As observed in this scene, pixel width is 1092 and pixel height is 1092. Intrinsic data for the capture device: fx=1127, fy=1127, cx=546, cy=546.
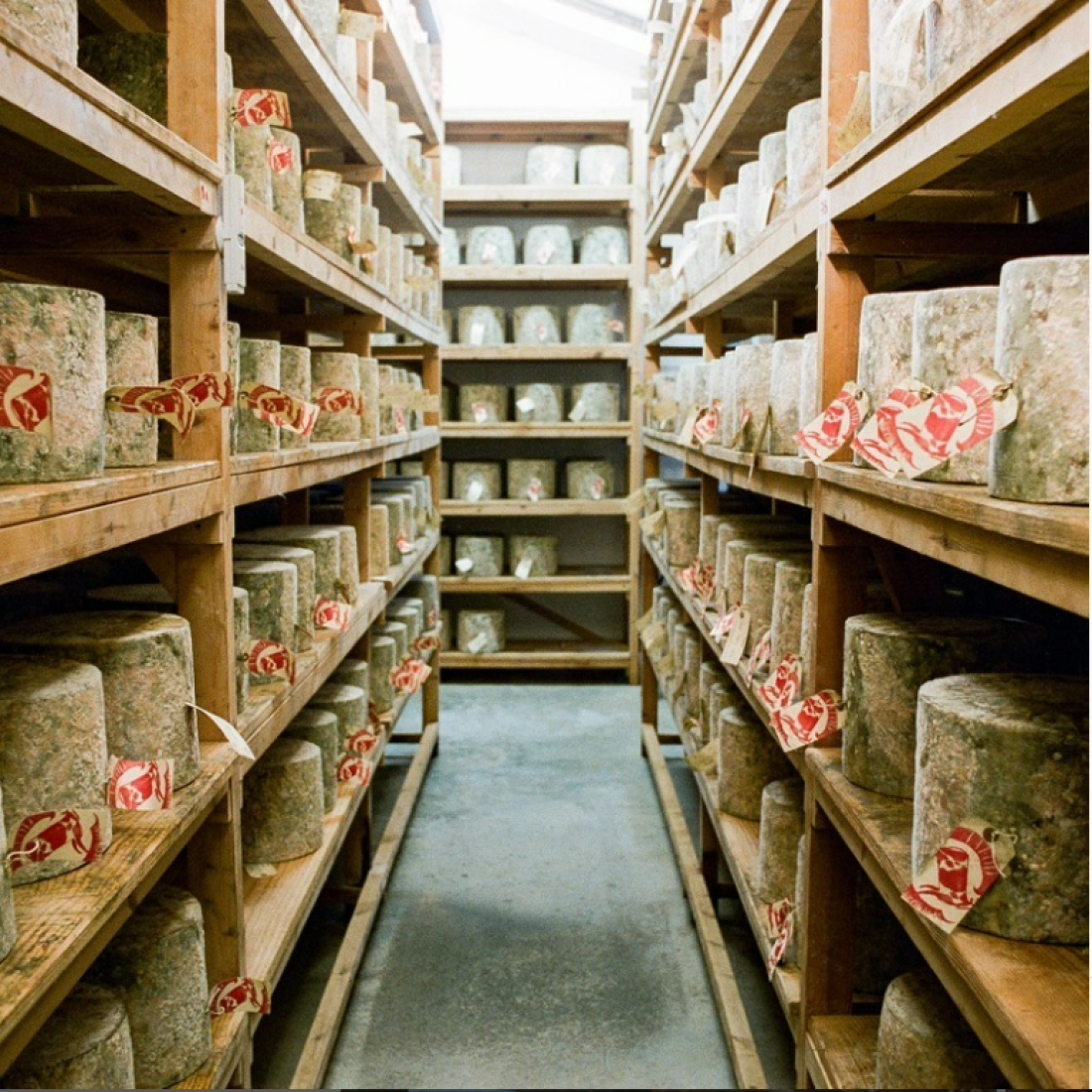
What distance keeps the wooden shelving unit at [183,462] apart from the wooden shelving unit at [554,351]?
267 cm

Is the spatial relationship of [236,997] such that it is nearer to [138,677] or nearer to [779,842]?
[138,677]

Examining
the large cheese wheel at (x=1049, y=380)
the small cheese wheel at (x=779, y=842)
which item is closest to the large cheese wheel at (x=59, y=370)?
the large cheese wheel at (x=1049, y=380)

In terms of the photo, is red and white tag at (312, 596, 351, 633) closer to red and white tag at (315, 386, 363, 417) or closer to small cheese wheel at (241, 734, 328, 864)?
small cheese wheel at (241, 734, 328, 864)

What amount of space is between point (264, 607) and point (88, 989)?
931 mm

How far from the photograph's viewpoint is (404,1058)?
2.48 metres

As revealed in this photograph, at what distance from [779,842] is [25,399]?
1645 mm

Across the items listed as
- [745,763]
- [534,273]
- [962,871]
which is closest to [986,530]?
[962,871]

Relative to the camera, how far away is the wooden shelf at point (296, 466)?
6.43 ft

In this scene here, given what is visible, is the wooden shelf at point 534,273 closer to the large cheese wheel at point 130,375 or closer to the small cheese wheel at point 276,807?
the small cheese wheel at point 276,807

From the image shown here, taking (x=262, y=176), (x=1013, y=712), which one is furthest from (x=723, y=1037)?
(x=262, y=176)

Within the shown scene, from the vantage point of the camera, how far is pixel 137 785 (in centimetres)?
151

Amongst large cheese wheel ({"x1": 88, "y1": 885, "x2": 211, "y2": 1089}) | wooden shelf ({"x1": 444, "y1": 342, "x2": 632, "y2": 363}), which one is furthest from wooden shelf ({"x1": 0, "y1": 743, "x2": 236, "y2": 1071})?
wooden shelf ({"x1": 444, "y1": 342, "x2": 632, "y2": 363})

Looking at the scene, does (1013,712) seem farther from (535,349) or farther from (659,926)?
(535,349)

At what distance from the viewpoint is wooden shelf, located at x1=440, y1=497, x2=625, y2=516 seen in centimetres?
575
